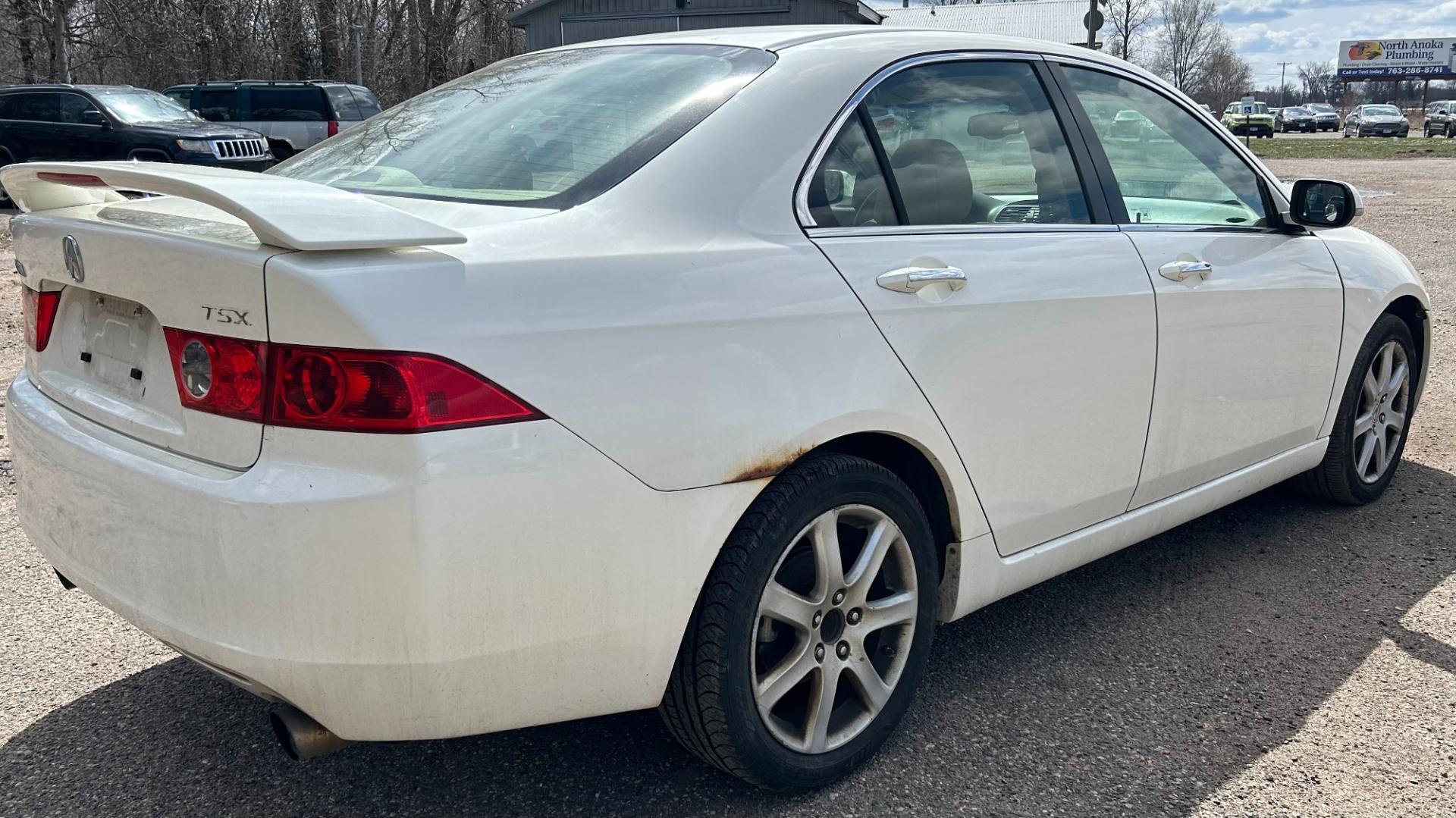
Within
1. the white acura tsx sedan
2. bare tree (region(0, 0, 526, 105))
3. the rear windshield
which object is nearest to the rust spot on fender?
the white acura tsx sedan

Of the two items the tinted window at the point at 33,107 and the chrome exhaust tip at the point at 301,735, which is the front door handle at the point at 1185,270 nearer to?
the chrome exhaust tip at the point at 301,735

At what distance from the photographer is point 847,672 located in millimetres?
2646

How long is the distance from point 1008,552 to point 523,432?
4.70 ft

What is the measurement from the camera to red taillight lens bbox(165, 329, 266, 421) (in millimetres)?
2027

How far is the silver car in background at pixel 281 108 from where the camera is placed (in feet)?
67.3

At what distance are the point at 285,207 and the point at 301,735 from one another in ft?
3.01

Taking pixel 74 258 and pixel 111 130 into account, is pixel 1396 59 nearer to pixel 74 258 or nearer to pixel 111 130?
A: pixel 111 130

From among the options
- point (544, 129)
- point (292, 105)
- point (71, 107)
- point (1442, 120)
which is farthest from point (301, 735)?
point (1442, 120)

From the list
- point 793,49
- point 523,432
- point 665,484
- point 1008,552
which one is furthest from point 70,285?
point 1008,552

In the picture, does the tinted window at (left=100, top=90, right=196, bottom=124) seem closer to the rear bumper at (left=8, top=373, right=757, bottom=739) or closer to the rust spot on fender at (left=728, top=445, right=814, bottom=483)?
the rear bumper at (left=8, top=373, right=757, bottom=739)

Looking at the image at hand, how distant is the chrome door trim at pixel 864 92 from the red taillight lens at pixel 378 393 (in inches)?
32.4

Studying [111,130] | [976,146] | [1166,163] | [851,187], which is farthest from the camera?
[111,130]

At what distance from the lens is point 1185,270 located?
329cm

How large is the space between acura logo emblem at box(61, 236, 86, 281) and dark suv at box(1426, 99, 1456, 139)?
59.6m
